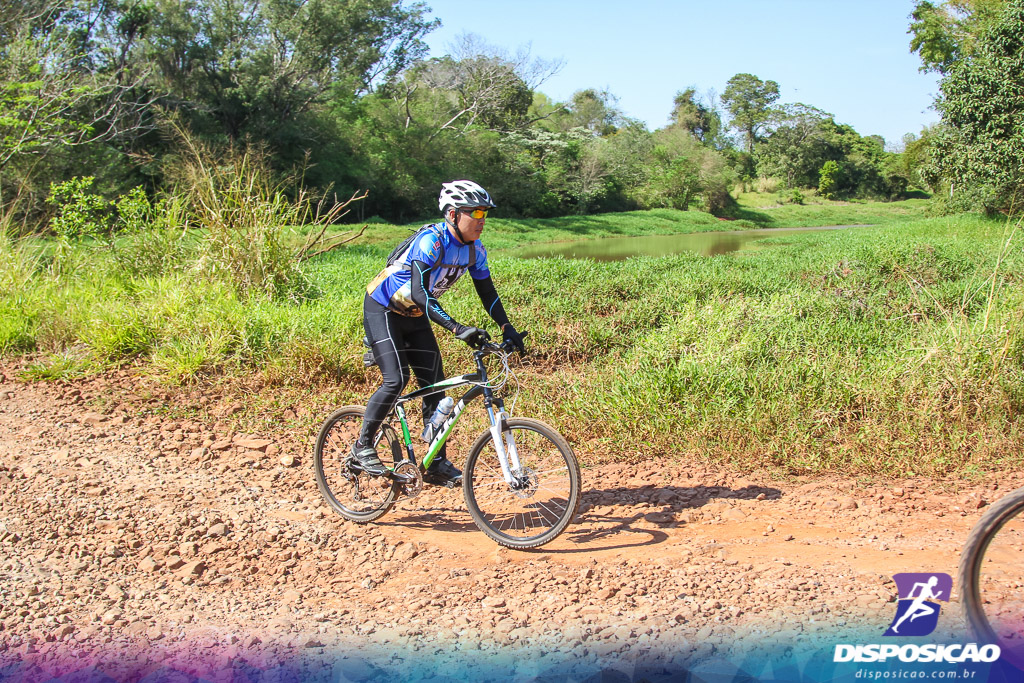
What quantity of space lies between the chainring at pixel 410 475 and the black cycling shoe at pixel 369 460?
95 millimetres

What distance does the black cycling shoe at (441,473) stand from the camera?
4656mm

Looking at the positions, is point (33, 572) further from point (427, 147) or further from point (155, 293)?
point (427, 147)

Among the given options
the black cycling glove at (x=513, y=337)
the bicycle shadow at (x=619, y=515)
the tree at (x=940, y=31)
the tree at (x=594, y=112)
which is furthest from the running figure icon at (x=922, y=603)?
the tree at (x=594, y=112)

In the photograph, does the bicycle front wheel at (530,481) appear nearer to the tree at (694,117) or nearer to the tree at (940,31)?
the tree at (940,31)

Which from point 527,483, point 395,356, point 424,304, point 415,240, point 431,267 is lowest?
point 527,483

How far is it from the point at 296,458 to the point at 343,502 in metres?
1.10

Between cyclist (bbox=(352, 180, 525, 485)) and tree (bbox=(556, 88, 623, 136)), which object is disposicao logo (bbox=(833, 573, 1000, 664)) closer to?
cyclist (bbox=(352, 180, 525, 485))

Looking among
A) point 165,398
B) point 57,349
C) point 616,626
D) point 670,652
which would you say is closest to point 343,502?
point 616,626

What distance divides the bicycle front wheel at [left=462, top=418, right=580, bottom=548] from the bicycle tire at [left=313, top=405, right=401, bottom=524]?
2.03 feet

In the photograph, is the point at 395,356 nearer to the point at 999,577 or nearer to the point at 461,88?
the point at 999,577

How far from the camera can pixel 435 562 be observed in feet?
14.1

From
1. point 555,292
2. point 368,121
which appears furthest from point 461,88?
point 555,292

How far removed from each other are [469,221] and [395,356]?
96 cm

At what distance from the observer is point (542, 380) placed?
7.40m
